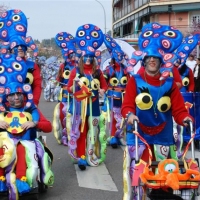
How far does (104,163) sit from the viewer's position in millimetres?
8328

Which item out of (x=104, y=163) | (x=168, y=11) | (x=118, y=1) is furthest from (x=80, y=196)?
(x=118, y=1)

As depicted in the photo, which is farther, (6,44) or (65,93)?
(65,93)

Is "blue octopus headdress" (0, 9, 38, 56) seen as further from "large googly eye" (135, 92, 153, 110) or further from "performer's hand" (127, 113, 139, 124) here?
"performer's hand" (127, 113, 139, 124)

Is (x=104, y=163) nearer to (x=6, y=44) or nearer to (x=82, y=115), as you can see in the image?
(x=82, y=115)

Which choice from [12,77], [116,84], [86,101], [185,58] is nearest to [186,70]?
[185,58]

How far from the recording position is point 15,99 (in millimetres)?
5941

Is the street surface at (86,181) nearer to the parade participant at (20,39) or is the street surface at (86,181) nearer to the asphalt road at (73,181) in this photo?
the asphalt road at (73,181)

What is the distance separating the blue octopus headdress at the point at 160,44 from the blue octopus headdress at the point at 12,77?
1388 millimetres

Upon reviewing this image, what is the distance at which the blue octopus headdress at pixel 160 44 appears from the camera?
4.99 m

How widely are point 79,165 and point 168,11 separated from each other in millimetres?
40782

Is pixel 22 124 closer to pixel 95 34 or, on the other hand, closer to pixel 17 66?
pixel 17 66

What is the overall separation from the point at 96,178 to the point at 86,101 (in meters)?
1.30

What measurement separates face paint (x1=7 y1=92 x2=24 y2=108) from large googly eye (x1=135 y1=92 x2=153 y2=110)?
170 cm

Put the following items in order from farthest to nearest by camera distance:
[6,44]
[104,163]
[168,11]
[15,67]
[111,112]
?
[168,11] → [111,112] → [104,163] → [6,44] → [15,67]
